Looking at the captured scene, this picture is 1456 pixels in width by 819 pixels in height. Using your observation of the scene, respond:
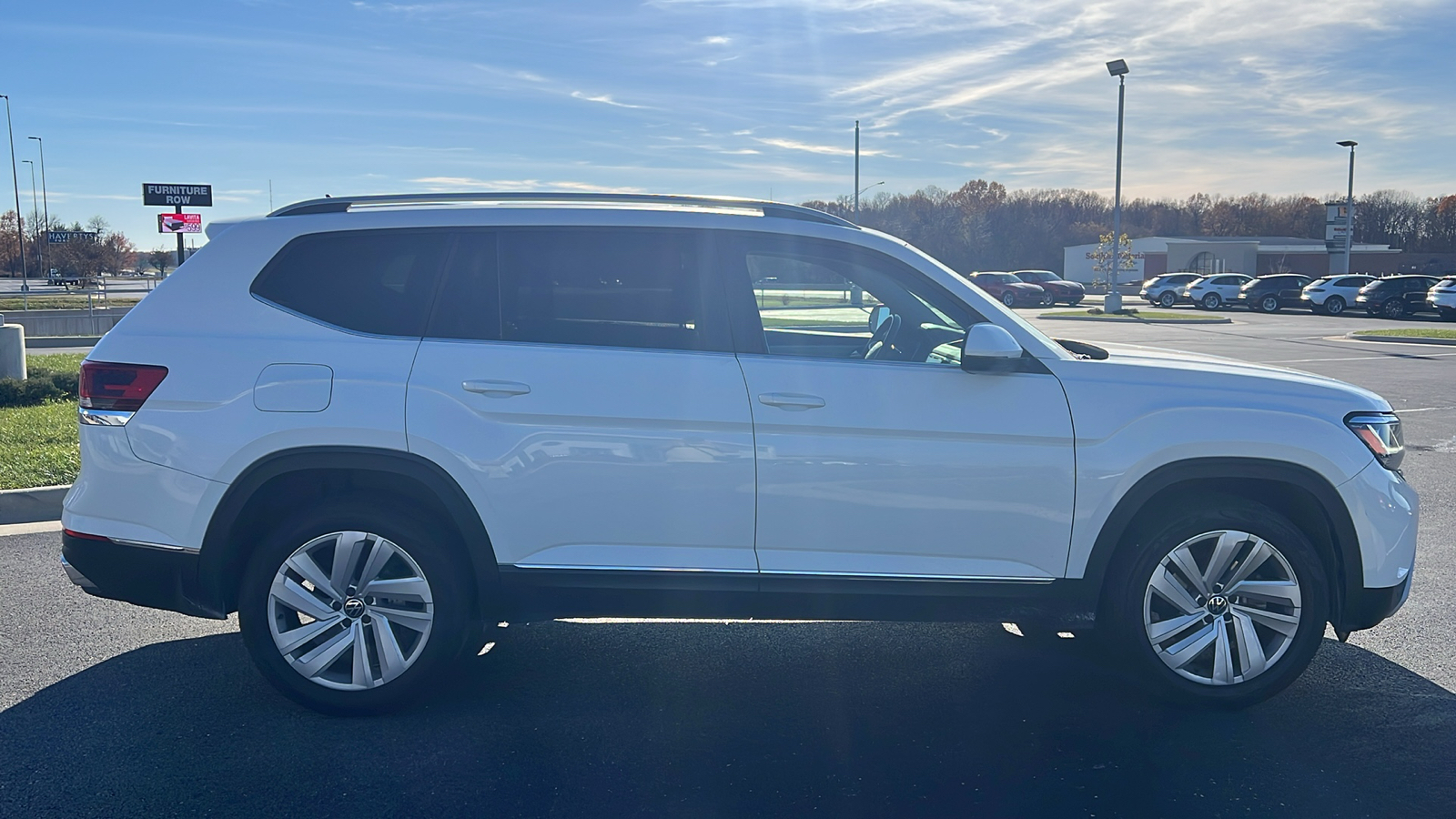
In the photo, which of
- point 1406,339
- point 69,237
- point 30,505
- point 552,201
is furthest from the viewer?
point 69,237

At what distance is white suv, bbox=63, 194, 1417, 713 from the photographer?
384cm

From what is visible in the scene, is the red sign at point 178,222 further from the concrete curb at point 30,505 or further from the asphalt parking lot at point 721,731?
the asphalt parking lot at point 721,731

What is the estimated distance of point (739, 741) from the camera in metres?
3.82

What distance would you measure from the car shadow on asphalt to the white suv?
28cm

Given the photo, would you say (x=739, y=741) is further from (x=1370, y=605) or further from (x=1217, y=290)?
(x=1217, y=290)

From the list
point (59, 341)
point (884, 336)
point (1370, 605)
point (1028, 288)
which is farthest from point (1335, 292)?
point (884, 336)

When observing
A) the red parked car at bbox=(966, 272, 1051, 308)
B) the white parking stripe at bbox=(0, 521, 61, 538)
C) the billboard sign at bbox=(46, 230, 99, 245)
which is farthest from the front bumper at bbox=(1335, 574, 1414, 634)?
the billboard sign at bbox=(46, 230, 99, 245)

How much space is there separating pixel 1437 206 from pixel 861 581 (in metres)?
137

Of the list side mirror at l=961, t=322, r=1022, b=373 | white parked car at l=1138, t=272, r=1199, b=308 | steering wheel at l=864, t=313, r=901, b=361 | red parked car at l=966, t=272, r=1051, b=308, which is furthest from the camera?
white parked car at l=1138, t=272, r=1199, b=308

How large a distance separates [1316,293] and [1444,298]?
22.4 feet

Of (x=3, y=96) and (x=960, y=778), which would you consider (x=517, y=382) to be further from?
(x=3, y=96)

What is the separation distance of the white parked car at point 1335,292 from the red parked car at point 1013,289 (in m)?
10.6

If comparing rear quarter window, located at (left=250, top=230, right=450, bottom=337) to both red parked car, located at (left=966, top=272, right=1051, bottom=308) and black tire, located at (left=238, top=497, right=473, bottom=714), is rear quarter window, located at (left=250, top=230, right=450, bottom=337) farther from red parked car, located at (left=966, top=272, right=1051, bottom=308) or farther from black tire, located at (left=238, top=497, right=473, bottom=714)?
red parked car, located at (left=966, top=272, right=1051, bottom=308)

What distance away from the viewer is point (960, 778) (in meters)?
3.51
